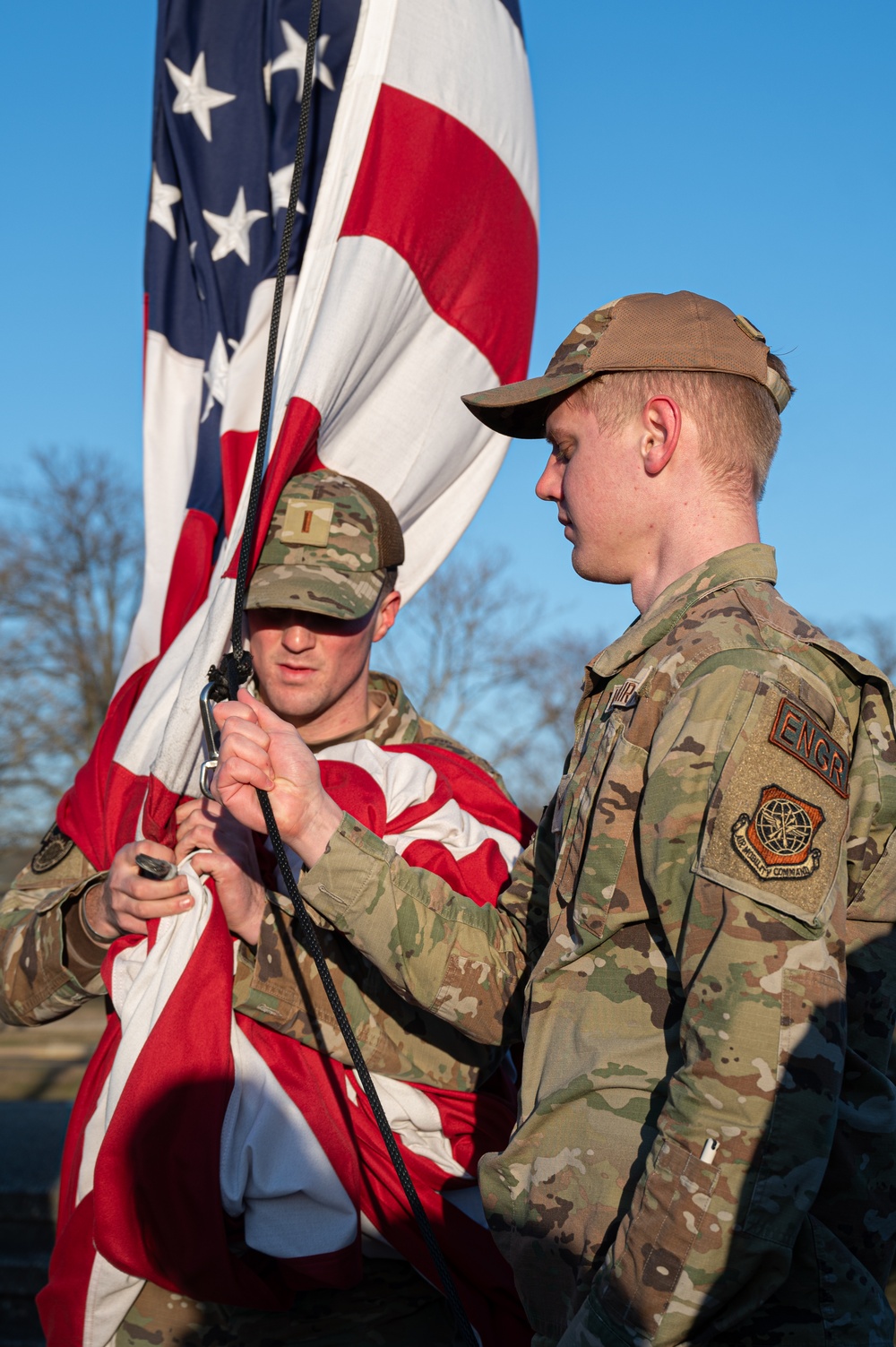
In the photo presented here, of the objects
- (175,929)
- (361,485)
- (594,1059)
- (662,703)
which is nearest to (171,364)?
(361,485)

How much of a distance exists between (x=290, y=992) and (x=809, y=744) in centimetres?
141

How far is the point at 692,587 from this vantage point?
6.35 ft

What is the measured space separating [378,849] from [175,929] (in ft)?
1.86

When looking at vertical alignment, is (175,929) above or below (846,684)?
below

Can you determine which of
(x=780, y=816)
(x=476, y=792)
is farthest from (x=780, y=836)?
(x=476, y=792)

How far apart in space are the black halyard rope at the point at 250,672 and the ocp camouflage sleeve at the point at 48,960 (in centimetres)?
55

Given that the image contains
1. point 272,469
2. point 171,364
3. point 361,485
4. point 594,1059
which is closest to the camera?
point 594,1059

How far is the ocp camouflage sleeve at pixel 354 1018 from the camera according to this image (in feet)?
8.57

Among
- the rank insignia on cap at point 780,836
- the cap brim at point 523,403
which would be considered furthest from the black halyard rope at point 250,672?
the rank insignia on cap at point 780,836

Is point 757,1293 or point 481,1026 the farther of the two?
point 481,1026

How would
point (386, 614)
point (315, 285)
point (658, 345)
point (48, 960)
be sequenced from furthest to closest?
1. point (386, 614)
2. point (315, 285)
3. point (48, 960)
4. point (658, 345)

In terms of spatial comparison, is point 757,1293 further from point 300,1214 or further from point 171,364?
point 171,364

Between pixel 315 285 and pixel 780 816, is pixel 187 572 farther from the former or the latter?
pixel 780 816

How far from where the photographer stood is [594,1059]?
179 cm
